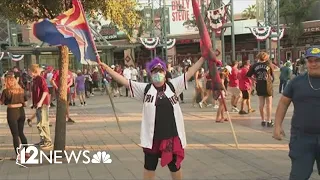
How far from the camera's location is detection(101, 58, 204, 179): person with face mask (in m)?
4.81

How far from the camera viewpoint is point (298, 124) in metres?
4.36

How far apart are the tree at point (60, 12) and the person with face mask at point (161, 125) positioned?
3034 mm

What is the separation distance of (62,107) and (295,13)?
38.3 m

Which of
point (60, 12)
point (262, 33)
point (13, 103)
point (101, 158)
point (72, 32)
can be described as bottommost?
point (101, 158)

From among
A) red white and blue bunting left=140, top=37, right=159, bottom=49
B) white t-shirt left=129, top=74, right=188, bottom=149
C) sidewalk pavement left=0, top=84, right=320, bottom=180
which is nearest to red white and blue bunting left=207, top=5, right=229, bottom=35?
sidewalk pavement left=0, top=84, right=320, bottom=180

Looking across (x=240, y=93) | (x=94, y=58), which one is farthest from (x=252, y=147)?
(x=240, y=93)

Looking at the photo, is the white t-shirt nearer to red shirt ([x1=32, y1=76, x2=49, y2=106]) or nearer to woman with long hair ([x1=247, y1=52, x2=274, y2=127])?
red shirt ([x1=32, y1=76, x2=49, y2=106])

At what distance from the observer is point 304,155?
4270 millimetres

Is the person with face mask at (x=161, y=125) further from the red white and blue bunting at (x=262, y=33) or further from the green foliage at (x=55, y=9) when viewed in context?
the red white and blue bunting at (x=262, y=33)

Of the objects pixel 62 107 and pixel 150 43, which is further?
pixel 150 43

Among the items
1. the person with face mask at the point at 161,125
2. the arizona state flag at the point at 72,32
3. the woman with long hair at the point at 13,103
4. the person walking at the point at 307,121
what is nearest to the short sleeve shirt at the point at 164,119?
the person with face mask at the point at 161,125

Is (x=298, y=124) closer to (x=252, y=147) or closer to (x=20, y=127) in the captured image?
(x=252, y=147)

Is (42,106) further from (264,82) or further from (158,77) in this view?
(264,82)

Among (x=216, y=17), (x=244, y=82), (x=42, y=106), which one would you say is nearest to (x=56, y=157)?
(x=42, y=106)
